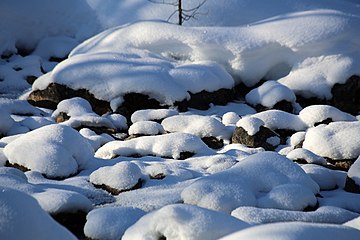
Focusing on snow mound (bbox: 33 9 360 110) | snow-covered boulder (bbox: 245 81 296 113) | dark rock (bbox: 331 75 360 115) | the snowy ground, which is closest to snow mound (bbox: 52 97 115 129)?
the snowy ground

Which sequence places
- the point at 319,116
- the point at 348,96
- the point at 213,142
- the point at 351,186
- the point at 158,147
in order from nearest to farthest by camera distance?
the point at 351,186
the point at 158,147
the point at 213,142
the point at 319,116
the point at 348,96

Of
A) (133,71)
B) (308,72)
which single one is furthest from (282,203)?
(308,72)

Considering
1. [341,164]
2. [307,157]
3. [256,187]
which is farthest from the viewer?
[341,164]

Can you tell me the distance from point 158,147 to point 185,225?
9.25 ft

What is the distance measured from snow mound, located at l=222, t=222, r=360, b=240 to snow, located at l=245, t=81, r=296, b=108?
5.65m

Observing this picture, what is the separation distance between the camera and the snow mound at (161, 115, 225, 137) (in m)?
5.98

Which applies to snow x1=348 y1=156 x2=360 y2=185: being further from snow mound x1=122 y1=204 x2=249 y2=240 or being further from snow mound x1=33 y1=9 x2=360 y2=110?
snow mound x1=33 y1=9 x2=360 y2=110

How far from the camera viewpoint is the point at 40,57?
1043 centimetres

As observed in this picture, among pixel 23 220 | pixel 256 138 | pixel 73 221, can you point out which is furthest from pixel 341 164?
pixel 23 220

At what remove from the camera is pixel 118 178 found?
13.0ft

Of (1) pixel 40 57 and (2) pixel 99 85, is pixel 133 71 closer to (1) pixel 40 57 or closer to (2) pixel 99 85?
(2) pixel 99 85

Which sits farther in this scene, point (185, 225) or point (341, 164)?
point (341, 164)

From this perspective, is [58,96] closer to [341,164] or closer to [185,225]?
[341,164]

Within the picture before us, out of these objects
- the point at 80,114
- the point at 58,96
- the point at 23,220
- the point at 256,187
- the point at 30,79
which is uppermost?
the point at 23,220
